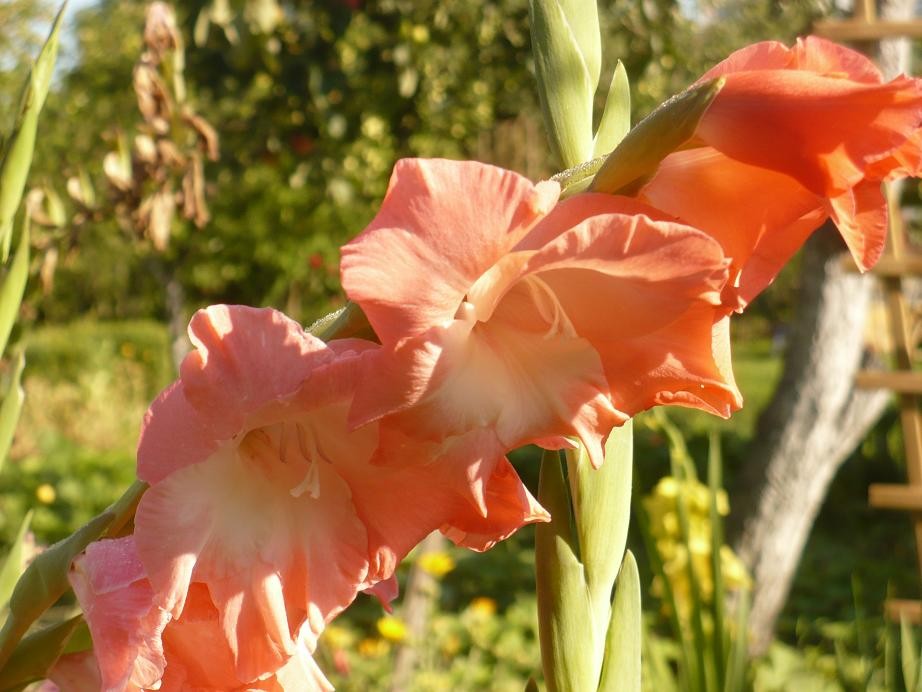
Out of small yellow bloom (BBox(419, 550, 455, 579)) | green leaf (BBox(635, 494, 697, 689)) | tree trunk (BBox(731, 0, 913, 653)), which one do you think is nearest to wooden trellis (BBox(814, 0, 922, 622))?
tree trunk (BBox(731, 0, 913, 653))

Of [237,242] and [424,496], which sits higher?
[424,496]

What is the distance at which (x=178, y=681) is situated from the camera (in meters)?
0.40

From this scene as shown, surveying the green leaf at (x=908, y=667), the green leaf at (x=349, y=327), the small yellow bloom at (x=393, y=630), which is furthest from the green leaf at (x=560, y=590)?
the small yellow bloom at (x=393, y=630)

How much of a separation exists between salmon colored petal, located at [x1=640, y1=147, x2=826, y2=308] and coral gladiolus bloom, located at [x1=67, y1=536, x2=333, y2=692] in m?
0.20

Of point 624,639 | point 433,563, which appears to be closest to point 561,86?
point 624,639

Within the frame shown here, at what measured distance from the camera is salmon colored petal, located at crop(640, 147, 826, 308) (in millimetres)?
362

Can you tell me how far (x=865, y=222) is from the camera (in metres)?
0.35

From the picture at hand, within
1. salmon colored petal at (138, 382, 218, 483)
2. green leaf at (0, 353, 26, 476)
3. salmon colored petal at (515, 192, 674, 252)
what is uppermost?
salmon colored petal at (515, 192, 674, 252)

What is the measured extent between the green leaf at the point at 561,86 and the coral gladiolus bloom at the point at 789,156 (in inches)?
4.2

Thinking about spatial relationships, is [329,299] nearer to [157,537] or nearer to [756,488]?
[756,488]

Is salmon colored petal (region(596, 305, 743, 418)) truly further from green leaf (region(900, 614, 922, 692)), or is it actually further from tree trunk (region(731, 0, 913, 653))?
tree trunk (region(731, 0, 913, 653))

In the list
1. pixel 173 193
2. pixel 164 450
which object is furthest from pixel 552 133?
pixel 173 193

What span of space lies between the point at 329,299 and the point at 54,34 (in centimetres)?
730

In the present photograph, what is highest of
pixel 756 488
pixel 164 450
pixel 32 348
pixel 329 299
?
pixel 164 450
